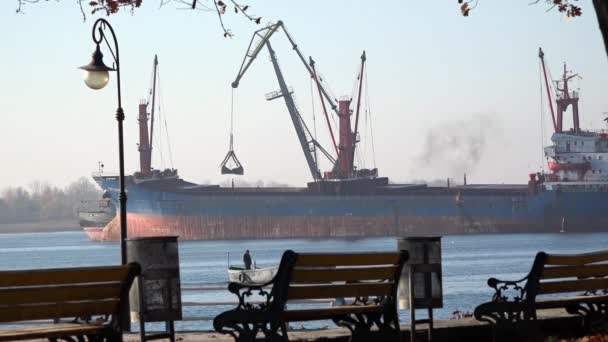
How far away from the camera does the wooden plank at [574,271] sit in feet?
29.5

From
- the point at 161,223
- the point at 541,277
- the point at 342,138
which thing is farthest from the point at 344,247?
Answer: the point at 541,277

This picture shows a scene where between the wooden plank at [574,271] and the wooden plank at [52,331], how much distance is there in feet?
10.4

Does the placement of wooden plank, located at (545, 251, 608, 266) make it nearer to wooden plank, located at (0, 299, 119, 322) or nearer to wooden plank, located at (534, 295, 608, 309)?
wooden plank, located at (534, 295, 608, 309)

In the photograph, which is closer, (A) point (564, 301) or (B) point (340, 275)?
(B) point (340, 275)

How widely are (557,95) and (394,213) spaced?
1582 centimetres

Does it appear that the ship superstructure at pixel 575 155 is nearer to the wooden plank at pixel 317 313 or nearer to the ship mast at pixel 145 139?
the ship mast at pixel 145 139

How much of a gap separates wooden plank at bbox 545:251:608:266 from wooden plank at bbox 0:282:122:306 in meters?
2.94

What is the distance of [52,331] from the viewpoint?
6.91m

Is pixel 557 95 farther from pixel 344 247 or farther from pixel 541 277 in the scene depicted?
pixel 541 277

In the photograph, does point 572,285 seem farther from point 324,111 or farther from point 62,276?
point 324,111

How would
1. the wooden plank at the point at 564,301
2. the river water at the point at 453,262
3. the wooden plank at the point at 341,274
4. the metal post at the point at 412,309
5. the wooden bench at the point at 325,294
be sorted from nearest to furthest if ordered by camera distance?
1. the wooden bench at the point at 325,294
2. the wooden plank at the point at 341,274
3. the metal post at the point at 412,309
4. the wooden plank at the point at 564,301
5. the river water at the point at 453,262

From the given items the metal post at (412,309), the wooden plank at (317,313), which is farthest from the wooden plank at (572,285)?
the wooden plank at (317,313)

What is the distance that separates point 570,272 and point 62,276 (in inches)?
147

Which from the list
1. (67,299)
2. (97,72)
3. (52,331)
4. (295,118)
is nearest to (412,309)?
(67,299)
